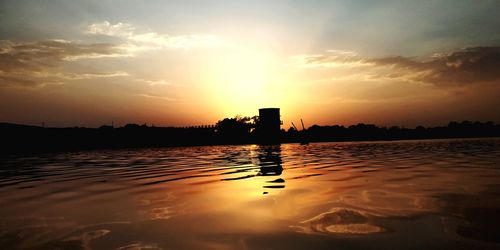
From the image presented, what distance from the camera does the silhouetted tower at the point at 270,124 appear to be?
71.8m

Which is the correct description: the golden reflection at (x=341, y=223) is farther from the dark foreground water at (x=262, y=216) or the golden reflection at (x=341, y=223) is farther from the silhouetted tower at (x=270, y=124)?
the silhouetted tower at (x=270, y=124)

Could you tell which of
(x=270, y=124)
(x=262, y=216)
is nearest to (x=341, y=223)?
(x=262, y=216)

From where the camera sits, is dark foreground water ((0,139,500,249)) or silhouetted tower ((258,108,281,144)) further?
silhouetted tower ((258,108,281,144))

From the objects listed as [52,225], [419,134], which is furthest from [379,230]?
[419,134]

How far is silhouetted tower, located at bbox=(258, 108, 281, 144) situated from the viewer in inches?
2827

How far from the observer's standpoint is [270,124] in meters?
72.5

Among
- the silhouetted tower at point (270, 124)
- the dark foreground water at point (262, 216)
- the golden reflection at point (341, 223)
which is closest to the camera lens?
the dark foreground water at point (262, 216)

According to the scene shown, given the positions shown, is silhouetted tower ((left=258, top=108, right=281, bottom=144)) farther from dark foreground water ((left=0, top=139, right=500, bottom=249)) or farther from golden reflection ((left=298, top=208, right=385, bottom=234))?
golden reflection ((left=298, top=208, right=385, bottom=234))

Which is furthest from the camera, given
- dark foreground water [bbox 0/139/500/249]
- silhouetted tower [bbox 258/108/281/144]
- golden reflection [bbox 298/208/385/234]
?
silhouetted tower [bbox 258/108/281/144]

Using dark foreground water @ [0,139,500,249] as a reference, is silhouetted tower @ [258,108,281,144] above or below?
above

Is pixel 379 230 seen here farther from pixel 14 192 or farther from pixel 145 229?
pixel 14 192

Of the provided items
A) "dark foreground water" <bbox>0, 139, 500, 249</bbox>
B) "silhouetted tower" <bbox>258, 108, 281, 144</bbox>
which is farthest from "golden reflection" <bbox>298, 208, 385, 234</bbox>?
"silhouetted tower" <bbox>258, 108, 281, 144</bbox>

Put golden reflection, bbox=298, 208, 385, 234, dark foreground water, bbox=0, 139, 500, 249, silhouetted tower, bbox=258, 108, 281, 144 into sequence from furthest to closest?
silhouetted tower, bbox=258, 108, 281, 144 → golden reflection, bbox=298, 208, 385, 234 → dark foreground water, bbox=0, 139, 500, 249

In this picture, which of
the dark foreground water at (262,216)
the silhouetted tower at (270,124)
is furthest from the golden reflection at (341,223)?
the silhouetted tower at (270,124)
